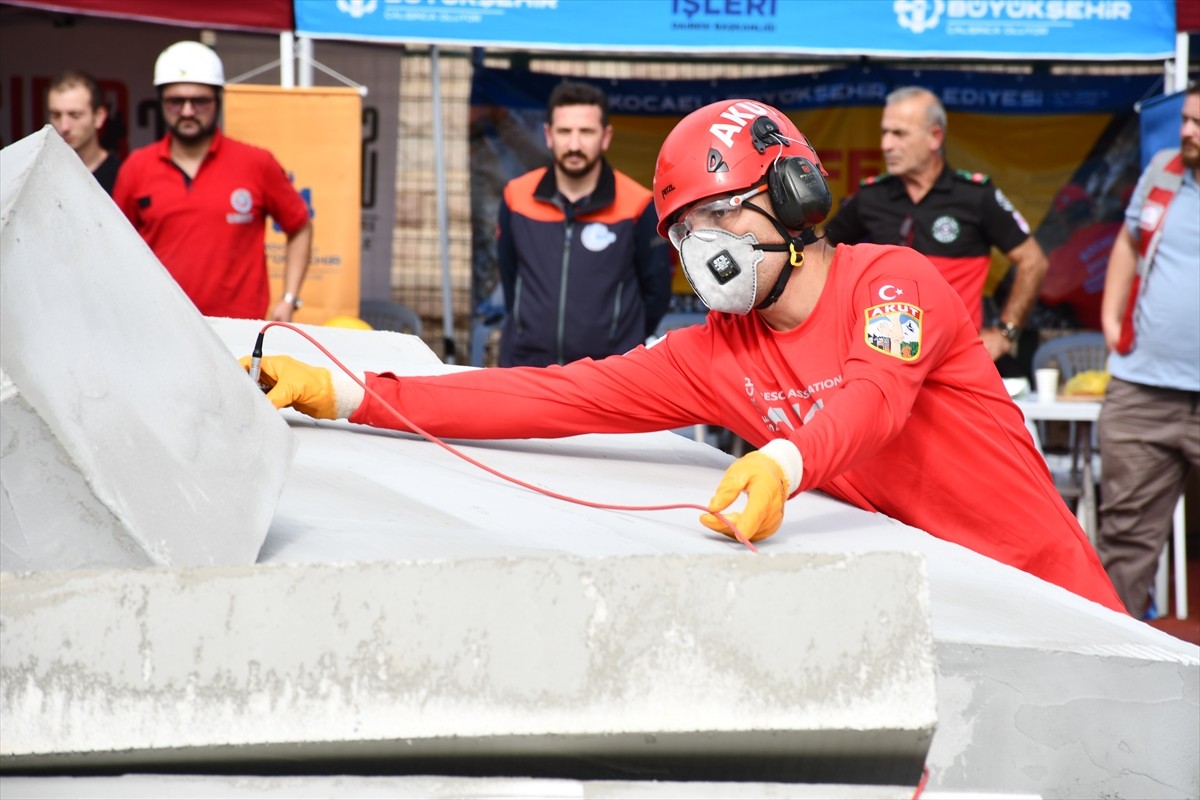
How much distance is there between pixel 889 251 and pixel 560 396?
766 millimetres

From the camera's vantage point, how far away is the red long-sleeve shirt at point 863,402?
269cm

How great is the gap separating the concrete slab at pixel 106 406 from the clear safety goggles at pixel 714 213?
3.11 feet

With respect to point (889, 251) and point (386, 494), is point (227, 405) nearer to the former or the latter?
point (386, 494)

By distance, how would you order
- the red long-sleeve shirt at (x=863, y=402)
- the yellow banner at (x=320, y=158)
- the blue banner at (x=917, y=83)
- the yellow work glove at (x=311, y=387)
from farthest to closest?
the blue banner at (x=917, y=83)
the yellow banner at (x=320, y=158)
the yellow work glove at (x=311, y=387)
the red long-sleeve shirt at (x=863, y=402)

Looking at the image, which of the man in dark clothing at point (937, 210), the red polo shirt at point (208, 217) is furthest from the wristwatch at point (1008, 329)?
the red polo shirt at point (208, 217)

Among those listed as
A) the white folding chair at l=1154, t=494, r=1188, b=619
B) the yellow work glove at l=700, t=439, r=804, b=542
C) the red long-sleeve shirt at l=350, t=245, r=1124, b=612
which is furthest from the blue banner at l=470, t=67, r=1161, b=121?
the yellow work glove at l=700, t=439, r=804, b=542

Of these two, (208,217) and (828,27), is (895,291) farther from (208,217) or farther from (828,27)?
(828,27)

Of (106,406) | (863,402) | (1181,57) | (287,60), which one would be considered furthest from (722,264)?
(1181,57)

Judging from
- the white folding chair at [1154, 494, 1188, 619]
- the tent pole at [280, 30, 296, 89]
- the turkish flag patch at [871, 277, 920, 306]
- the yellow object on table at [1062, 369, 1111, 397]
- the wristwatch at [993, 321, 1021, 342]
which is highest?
the tent pole at [280, 30, 296, 89]

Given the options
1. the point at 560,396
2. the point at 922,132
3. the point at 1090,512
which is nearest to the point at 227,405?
the point at 560,396

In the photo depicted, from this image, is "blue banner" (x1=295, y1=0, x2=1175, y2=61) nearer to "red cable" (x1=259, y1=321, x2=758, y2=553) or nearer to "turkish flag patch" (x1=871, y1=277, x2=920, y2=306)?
"red cable" (x1=259, y1=321, x2=758, y2=553)

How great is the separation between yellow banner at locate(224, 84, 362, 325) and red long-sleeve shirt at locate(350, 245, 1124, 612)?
13.1ft

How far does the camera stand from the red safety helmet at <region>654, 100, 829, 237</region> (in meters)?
2.75

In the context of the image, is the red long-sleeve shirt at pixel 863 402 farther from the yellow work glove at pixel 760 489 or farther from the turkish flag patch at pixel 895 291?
the yellow work glove at pixel 760 489
